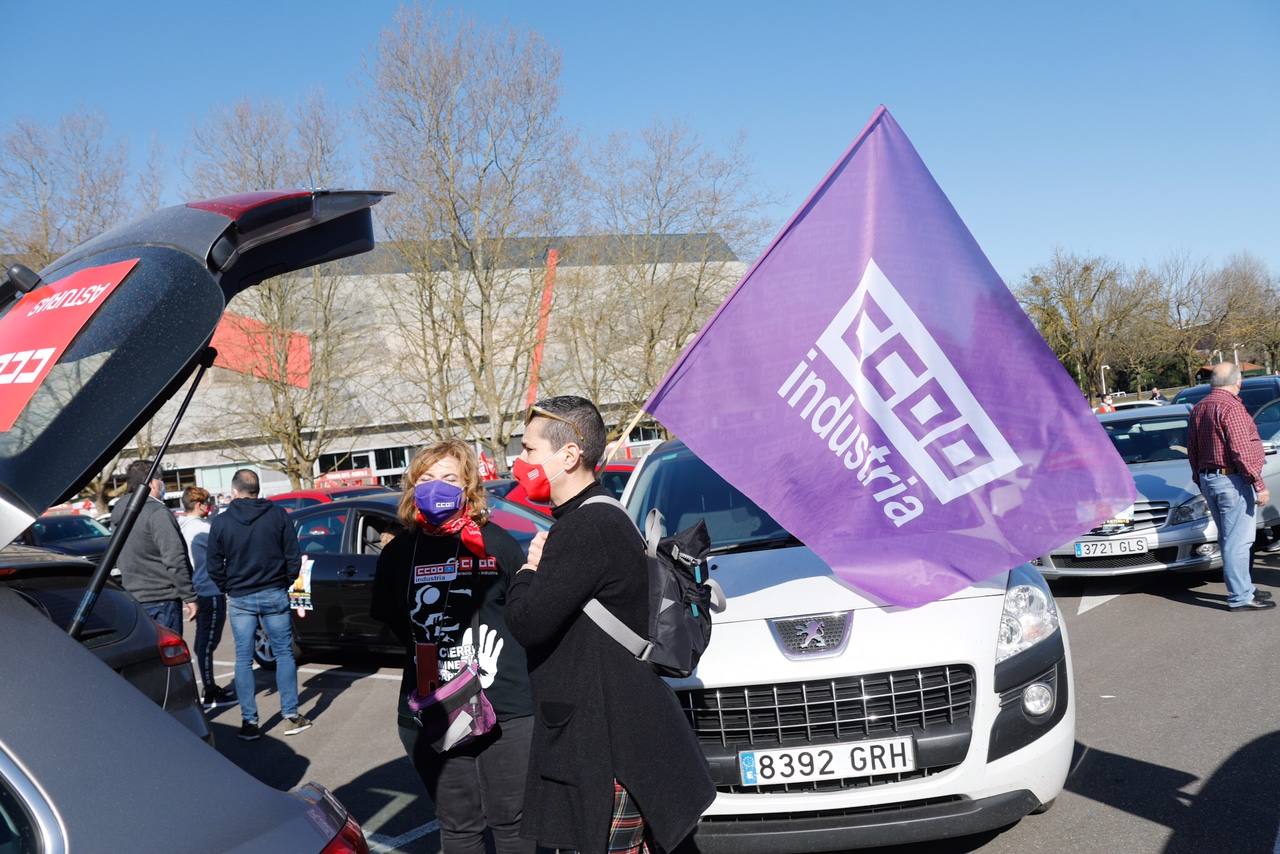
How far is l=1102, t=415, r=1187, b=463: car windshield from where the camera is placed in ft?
33.6

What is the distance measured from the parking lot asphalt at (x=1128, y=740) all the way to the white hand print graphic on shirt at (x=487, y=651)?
5.97 ft

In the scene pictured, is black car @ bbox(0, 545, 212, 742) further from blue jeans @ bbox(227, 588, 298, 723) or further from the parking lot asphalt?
blue jeans @ bbox(227, 588, 298, 723)

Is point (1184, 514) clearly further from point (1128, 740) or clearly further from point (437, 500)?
point (437, 500)

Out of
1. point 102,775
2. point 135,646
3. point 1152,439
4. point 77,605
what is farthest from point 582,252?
point 102,775

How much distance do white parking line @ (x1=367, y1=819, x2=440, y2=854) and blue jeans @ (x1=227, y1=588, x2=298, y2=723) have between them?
258 cm

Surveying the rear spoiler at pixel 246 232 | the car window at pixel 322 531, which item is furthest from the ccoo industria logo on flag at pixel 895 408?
the car window at pixel 322 531

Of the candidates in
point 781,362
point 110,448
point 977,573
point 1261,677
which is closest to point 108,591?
point 110,448

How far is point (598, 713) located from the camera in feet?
8.55

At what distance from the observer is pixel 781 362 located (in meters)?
3.98

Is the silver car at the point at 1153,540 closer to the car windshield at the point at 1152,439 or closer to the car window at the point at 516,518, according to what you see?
the car windshield at the point at 1152,439

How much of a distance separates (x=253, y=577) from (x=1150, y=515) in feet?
24.1

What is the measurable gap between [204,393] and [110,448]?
33593 millimetres

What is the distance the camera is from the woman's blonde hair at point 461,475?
351 centimetres

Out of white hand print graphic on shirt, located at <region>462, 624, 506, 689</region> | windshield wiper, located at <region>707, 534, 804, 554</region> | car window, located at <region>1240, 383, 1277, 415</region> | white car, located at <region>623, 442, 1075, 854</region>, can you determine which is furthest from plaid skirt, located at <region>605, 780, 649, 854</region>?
car window, located at <region>1240, 383, 1277, 415</region>
